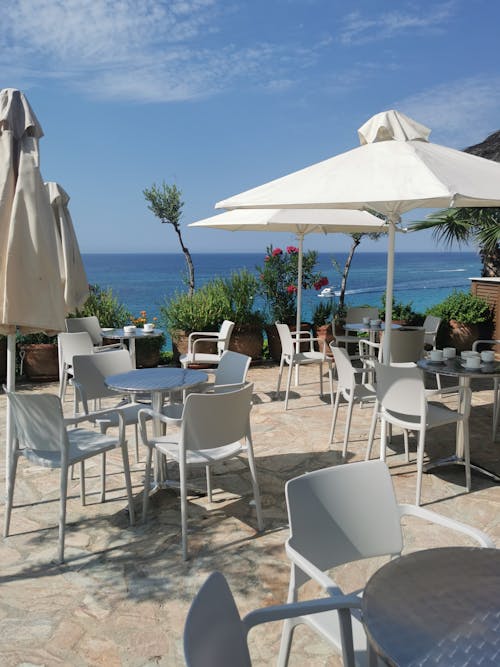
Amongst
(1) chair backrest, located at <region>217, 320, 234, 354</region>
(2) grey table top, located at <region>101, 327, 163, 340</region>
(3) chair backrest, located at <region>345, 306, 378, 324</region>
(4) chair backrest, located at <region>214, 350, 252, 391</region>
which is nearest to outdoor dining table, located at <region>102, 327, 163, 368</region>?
(2) grey table top, located at <region>101, 327, 163, 340</region>

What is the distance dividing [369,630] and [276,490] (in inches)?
115

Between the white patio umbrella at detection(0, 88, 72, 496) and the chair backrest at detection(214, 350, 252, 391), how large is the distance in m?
1.61

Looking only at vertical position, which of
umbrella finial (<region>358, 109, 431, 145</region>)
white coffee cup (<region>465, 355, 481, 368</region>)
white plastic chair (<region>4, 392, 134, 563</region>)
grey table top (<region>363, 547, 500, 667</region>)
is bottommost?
white plastic chair (<region>4, 392, 134, 563</region>)

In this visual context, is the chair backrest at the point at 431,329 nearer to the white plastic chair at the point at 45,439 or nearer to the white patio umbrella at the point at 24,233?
the white plastic chair at the point at 45,439

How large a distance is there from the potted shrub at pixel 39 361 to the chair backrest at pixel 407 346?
15.1ft

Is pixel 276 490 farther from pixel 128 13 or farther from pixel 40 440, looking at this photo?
pixel 128 13

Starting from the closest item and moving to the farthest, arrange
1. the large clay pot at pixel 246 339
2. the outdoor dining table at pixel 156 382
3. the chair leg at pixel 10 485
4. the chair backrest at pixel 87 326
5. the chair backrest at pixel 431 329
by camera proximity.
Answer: the chair leg at pixel 10 485 < the outdoor dining table at pixel 156 382 < the chair backrest at pixel 87 326 < the chair backrest at pixel 431 329 < the large clay pot at pixel 246 339

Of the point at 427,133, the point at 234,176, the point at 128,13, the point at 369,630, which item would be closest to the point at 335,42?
the point at 128,13

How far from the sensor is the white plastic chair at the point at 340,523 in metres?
1.79

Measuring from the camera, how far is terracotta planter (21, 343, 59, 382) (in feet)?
25.6

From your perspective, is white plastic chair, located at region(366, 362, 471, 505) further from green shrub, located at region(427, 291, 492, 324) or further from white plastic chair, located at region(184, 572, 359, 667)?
green shrub, located at region(427, 291, 492, 324)

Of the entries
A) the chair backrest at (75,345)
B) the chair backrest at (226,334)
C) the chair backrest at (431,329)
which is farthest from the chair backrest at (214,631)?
the chair backrest at (431,329)

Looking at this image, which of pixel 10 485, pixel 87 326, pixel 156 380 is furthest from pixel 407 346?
pixel 10 485

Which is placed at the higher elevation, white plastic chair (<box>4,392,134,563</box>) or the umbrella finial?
the umbrella finial
